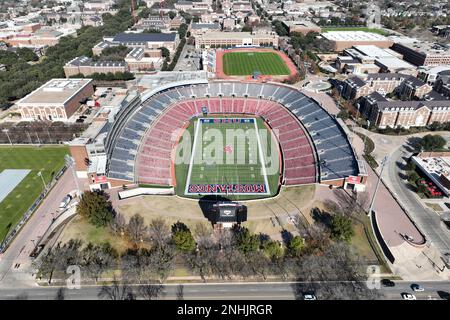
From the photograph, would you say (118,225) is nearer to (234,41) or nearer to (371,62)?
(371,62)

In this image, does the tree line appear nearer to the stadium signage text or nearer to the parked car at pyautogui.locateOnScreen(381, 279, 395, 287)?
the parked car at pyautogui.locateOnScreen(381, 279, 395, 287)

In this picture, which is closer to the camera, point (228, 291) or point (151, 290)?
point (151, 290)

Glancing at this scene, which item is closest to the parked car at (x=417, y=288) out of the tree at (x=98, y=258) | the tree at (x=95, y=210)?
the tree at (x=98, y=258)

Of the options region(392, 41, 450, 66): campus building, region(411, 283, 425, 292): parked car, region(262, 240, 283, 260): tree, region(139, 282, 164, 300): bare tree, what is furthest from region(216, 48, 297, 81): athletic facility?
region(139, 282, 164, 300): bare tree

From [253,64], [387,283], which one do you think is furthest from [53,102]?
[387,283]

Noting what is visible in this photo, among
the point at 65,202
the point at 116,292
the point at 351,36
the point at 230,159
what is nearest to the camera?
the point at 116,292

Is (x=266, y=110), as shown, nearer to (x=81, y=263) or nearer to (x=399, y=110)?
(x=399, y=110)

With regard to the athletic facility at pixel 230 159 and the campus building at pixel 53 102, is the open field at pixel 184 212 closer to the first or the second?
the athletic facility at pixel 230 159
